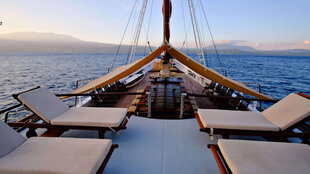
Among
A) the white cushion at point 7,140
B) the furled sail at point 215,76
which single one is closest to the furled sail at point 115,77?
the furled sail at point 215,76

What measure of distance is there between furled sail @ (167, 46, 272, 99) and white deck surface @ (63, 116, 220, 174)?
1208 millimetres

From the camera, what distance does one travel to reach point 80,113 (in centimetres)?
289

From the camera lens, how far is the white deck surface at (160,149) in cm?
204

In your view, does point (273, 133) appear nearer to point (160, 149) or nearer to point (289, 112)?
point (289, 112)

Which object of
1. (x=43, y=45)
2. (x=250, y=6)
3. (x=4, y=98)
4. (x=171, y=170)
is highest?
(x=43, y=45)

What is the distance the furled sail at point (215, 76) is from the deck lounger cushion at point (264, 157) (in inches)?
67.4

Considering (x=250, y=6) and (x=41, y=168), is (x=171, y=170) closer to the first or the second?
(x=41, y=168)

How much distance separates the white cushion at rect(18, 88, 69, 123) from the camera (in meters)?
2.56

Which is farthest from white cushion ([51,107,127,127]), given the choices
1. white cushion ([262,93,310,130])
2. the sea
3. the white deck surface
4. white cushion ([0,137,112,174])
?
white cushion ([262,93,310,130])

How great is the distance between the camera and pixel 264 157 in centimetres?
167

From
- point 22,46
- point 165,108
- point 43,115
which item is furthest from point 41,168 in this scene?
point 22,46

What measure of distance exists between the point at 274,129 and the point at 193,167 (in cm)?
144

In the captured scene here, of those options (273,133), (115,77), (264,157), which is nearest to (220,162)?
(264,157)

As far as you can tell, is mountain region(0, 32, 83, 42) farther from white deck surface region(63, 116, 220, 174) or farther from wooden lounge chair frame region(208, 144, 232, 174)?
wooden lounge chair frame region(208, 144, 232, 174)
